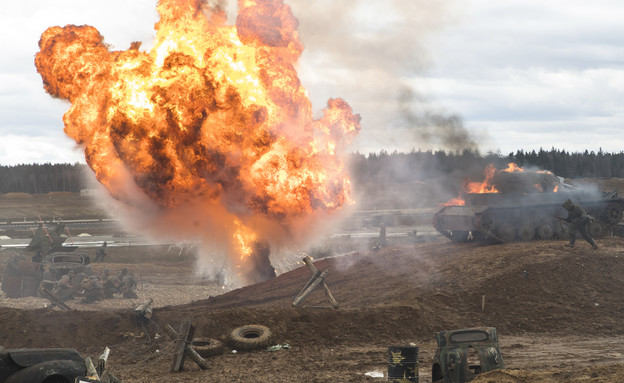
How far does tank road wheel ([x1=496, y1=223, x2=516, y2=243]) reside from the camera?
3241 cm

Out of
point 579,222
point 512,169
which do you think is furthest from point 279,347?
point 512,169

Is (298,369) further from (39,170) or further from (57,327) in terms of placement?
(39,170)

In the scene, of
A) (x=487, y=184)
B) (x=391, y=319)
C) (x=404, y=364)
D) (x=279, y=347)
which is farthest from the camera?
(x=487, y=184)

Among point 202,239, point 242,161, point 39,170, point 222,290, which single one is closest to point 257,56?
point 242,161

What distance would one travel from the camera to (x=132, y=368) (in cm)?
1658

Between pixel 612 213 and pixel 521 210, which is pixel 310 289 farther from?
pixel 612 213

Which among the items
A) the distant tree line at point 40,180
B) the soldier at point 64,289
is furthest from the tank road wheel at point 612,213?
the distant tree line at point 40,180

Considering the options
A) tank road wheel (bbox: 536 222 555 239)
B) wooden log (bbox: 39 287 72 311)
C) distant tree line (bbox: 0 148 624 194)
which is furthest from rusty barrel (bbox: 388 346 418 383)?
distant tree line (bbox: 0 148 624 194)

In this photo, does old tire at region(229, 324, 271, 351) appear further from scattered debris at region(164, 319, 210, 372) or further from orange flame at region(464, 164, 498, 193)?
orange flame at region(464, 164, 498, 193)

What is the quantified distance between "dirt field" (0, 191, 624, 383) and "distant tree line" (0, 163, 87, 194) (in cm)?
10642

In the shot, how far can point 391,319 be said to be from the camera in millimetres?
20156

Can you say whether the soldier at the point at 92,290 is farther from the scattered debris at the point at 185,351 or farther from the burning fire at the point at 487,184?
the burning fire at the point at 487,184

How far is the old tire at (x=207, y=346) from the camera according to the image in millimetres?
17297

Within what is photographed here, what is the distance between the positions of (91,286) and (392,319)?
1564 centimetres
